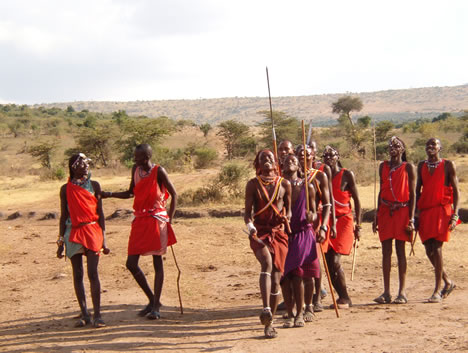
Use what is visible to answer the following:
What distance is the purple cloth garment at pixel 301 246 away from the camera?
533 cm

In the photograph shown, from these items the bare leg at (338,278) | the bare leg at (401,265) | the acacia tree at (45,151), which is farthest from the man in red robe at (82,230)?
the acacia tree at (45,151)

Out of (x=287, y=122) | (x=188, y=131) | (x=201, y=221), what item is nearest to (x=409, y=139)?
(x=287, y=122)

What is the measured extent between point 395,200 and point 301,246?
1457 millimetres

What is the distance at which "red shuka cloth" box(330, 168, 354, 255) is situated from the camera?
610 cm

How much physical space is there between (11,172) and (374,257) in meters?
28.0

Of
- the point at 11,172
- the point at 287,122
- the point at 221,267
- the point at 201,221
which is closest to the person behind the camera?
the point at 221,267

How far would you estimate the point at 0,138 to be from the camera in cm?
4991

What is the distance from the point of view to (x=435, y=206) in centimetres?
639

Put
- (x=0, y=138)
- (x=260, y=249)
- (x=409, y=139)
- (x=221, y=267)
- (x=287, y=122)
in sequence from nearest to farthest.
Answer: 1. (x=260, y=249)
2. (x=221, y=267)
3. (x=287, y=122)
4. (x=409, y=139)
5. (x=0, y=138)

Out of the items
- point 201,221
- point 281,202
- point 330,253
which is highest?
point 281,202

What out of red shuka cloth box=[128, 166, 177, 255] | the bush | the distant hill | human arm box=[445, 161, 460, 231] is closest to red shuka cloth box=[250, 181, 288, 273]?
red shuka cloth box=[128, 166, 177, 255]

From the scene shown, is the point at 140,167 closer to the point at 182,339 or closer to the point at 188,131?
the point at 182,339

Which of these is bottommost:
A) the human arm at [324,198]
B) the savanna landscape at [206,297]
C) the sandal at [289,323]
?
the savanna landscape at [206,297]

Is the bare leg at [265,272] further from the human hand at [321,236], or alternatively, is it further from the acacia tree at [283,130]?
the acacia tree at [283,130]
